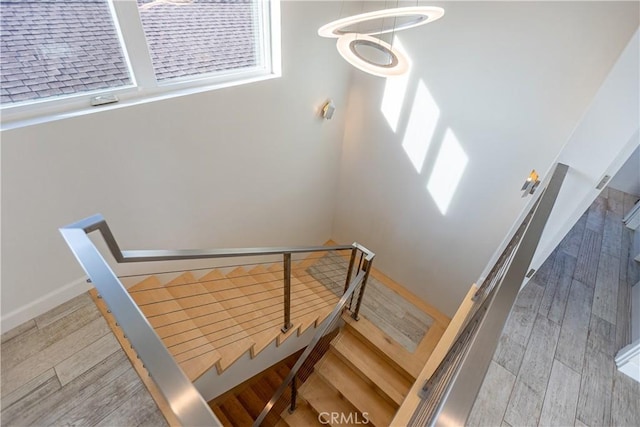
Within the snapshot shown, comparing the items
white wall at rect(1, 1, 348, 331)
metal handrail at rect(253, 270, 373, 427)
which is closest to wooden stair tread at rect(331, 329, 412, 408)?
metal handrail at rect(253, 270, 373, 427)

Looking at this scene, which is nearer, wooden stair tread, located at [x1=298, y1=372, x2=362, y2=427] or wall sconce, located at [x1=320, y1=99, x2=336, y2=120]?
wooden stair tread, located at [x1=298, y1=372, x2=362, y2=427]

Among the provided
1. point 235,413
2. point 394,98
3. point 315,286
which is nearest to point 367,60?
point 394,98

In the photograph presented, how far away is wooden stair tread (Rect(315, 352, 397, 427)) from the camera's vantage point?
8.70ft

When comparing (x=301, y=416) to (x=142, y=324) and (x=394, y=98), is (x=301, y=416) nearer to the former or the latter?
(x=142, y=324)

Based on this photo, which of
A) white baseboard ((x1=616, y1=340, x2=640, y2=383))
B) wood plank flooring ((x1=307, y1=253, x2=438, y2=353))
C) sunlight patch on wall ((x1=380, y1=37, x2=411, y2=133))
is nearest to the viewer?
white baseboard ((x1=616, y1=340, x2=640, y2=383))

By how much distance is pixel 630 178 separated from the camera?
3.68 meters

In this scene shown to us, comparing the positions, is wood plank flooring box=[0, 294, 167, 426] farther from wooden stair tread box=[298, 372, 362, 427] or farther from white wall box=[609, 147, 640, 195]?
white wall box=[609, 147, 640, 195]

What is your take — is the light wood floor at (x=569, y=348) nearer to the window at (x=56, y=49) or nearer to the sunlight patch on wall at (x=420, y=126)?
the sunlight patch on wall at (x=420, y=126)

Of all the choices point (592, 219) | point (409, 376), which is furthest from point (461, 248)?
point (409, 376)

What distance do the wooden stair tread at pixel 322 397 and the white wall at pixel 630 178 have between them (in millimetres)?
4043

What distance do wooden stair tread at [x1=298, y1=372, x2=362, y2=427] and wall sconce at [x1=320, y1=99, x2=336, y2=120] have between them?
2.62 meters

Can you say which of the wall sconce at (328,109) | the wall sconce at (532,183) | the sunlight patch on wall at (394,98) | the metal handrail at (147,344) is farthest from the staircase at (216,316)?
the sunlight patch on wall at (394,98)

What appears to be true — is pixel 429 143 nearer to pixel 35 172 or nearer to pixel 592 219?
pixel 592 219

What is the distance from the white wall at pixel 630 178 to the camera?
Answer: 3.61 metres
